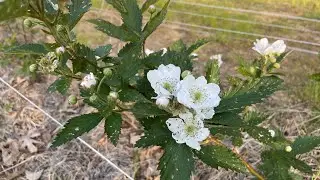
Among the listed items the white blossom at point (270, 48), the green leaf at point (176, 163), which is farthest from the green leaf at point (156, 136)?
the white blossom at point (270, 48)

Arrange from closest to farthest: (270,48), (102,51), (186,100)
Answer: (186,100), (102,51), (270,48)

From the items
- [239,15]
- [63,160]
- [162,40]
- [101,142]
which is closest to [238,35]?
[239,15]

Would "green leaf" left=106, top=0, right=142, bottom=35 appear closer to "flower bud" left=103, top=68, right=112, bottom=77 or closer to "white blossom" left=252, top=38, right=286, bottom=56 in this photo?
"flower bud" left=103, top=68, right=112, bottom=77

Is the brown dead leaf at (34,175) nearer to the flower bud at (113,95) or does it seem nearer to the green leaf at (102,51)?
the green leaf at (102,51)

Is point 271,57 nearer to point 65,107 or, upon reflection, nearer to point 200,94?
point 200,94

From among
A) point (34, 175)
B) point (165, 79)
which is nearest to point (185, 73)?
point (165, 79)

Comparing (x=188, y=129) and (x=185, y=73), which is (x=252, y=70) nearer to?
(x=185, y=73)

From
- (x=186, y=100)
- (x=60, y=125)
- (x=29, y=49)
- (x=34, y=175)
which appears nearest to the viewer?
(x=186, y=100)
